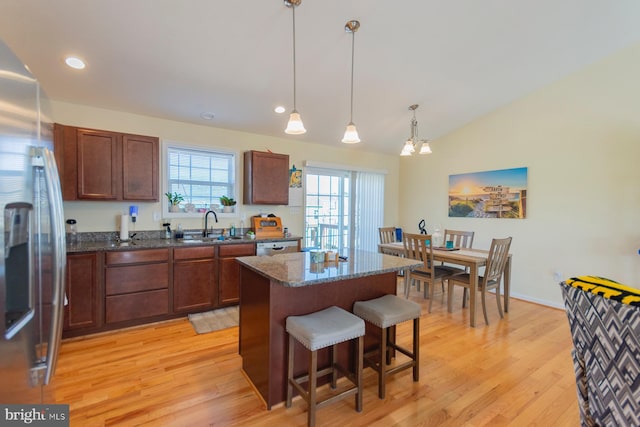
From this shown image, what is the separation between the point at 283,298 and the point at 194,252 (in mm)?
1852

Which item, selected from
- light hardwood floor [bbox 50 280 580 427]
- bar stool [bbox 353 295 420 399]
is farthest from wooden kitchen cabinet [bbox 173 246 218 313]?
bar stool [bbox 353 295 420 399]

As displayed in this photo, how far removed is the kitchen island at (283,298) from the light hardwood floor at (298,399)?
20 centimetres

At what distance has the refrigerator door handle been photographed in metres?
1.08

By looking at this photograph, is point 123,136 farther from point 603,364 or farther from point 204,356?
point 603,364

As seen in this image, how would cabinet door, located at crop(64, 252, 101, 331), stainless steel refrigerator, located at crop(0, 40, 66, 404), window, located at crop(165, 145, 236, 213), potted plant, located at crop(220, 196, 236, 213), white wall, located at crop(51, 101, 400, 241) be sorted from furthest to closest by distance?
potted plant, located at crop(220, 196, 236, 213) < window, located at crop(165, 145, 236, 213) < white wall, located at crop(51, 101, 400, 241) < cabinet door, located at crop(64, 252, 101, 331) < stainless steel refrigerator, located at crop(0, 40, 66, 404)

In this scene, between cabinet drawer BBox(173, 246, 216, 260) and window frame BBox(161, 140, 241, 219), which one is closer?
cabinet drawer BBox(173, 246, 216, 260)

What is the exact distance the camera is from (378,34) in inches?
107

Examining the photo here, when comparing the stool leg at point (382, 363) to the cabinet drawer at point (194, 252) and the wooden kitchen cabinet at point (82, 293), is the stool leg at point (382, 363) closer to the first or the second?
the cabinet drawer at point (194, 252)

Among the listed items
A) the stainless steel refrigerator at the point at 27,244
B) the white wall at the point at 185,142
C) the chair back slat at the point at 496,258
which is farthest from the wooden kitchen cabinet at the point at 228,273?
the chair back slat at the point at 496,258

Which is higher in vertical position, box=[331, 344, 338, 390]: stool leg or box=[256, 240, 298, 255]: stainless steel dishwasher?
box=[256, 240, 298, 255]: stainless steel dishwasher

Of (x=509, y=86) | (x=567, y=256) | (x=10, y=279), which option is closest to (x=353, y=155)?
(x=509, y=86)

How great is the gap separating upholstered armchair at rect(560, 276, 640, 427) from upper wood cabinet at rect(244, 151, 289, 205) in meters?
3.51

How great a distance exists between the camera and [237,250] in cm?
367

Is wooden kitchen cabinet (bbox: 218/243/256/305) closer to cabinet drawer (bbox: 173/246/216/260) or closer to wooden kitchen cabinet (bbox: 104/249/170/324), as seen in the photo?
cabinet drawer (bbox: 173/246/216/260)
